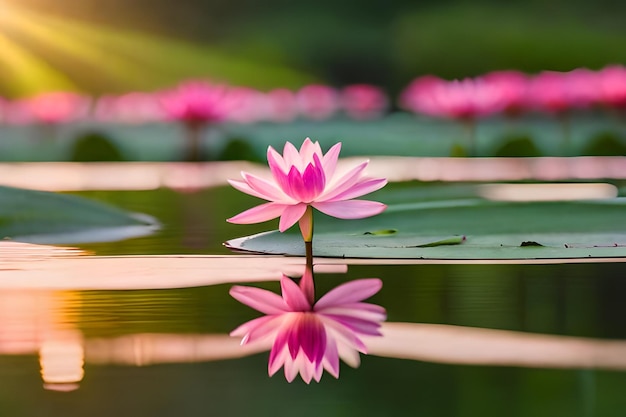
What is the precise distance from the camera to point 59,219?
2488 millimetres

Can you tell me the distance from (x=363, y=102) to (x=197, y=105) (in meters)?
1.26

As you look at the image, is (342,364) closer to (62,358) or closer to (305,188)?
(62,358)

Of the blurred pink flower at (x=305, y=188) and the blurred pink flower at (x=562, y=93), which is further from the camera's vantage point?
the blurred pink flower at (x=562, y=93)

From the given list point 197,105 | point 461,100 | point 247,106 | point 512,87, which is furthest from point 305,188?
point 247,106

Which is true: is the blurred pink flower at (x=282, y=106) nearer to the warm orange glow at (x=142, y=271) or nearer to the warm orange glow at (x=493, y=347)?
the warm orange glow at (x=142, y=271)

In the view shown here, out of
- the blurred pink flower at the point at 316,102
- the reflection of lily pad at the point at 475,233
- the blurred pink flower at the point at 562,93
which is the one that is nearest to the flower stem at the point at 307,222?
the reflection of lily pad at the point at 475,233

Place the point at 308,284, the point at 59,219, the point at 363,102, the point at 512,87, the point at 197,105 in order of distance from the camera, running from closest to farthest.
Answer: the point at 308,284 → the point at 59,219 → the point at 197,105 → the point at 512,87 → the point at 363,102

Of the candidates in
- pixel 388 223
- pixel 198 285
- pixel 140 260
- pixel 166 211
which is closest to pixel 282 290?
pixel 198 285

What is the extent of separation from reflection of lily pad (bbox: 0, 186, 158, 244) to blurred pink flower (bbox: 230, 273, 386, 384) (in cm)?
89

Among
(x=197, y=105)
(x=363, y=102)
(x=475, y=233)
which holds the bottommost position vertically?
(x=475, y=233)

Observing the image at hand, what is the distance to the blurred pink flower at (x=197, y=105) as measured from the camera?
18.0 feet

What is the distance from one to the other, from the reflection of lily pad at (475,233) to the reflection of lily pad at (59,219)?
39 centimetres

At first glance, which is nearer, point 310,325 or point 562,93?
point 310,325

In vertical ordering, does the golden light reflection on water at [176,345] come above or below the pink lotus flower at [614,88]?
below
